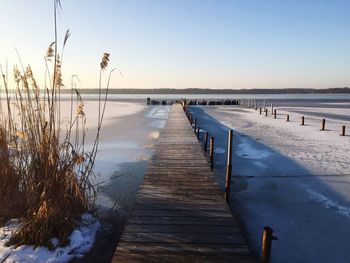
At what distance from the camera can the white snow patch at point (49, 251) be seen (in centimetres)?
414

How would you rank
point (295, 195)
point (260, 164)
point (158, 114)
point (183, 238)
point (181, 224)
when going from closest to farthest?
1. point (183, 238)
2. point (181, 224)
3. point (295, 195)
4. point (260, 164)
5. point (158, 114)

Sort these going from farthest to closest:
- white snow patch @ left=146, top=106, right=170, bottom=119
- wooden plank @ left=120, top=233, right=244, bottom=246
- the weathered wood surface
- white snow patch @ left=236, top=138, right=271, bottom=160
Answer: white snow patch @ left=146, top=106, right=170, bottom=119
white snow patch @ left=236, top=138, right=271, bottom=160
wooden plank @ left=120, top=233, right=244, bottom=246
the weathered wood surface

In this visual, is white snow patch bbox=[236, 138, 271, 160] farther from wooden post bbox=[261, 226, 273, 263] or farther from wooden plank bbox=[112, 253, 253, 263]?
wooden plank bbox=[112, 253, 253, 263]

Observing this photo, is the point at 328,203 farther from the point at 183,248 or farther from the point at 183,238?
the point at 183,248

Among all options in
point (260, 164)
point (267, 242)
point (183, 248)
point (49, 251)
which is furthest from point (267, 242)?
point (260, 164)

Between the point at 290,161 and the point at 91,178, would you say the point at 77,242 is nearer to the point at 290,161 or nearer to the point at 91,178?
the point at 91,178

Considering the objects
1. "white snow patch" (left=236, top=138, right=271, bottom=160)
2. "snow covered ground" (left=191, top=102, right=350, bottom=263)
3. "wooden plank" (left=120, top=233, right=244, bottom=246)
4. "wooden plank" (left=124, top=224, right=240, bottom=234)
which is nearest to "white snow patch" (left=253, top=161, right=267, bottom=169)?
"snow covered ground" (left=191, top=102, right=350, bottom=263)

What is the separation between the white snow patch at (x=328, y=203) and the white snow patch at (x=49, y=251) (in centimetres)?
463

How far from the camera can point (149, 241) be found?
12.9ft

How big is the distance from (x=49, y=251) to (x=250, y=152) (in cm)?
893

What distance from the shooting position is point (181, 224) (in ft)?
14.5

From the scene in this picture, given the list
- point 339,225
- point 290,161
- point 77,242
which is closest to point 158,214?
point 77,242

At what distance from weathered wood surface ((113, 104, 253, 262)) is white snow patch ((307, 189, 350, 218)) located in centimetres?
238

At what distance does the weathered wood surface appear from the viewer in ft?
11.9
